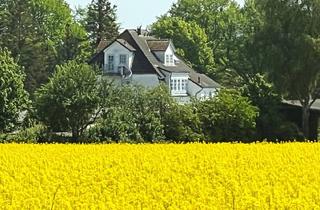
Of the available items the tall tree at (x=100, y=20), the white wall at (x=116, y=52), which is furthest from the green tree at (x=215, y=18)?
the white wall at (x=116, y=52)

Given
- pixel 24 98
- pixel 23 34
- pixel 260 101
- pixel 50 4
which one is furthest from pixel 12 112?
pixel 50 4

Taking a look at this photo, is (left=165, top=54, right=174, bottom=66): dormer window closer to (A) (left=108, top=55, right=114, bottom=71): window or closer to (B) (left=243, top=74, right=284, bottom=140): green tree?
(A) (left=108, top=55, right=114, bottom=71): window

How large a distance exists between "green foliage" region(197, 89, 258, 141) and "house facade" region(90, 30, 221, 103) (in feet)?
69.5

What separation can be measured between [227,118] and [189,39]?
155 ft

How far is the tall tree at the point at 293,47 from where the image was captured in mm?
43469

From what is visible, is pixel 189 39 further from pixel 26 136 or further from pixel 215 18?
pixel 26 136

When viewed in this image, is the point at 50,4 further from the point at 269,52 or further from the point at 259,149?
the point at 259,149

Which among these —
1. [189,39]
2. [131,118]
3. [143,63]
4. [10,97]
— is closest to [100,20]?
[189,39]

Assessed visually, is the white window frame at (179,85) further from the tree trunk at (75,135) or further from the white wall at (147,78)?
the tree trunk at (75,135)

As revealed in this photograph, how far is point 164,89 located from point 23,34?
37847 millimetres

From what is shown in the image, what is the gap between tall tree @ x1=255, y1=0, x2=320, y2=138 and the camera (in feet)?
143

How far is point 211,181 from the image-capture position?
1239 centimetres

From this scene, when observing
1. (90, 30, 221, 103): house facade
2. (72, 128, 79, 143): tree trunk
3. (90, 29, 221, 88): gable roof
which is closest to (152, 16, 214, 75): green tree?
(90, 29, 221, 88): gable roof

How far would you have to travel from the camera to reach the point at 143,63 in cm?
6247
